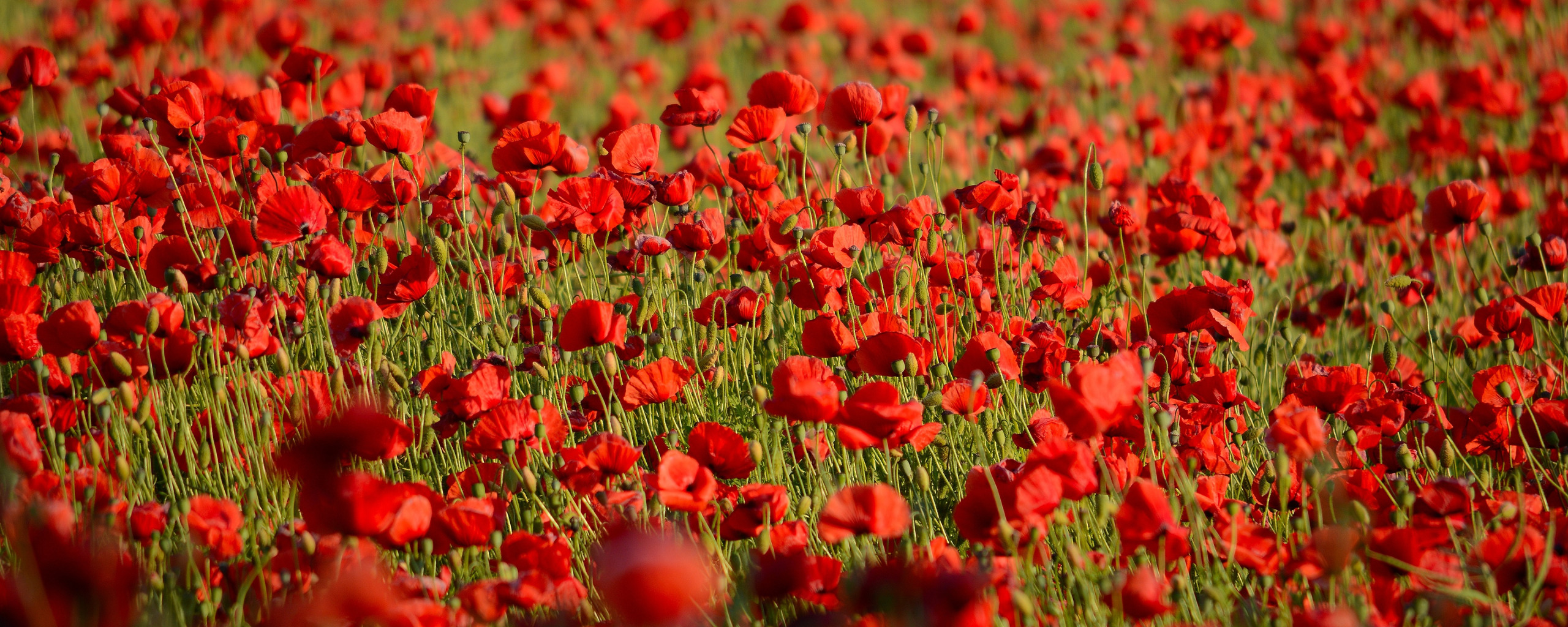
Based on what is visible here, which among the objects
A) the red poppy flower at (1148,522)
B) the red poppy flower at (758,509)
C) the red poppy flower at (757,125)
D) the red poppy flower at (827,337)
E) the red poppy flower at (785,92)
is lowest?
the red poppy flower at (1148,522)

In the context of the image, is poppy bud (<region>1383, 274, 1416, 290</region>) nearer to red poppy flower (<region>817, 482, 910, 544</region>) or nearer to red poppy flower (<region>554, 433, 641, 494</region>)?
red poppy flower (<region>817, 482, 910, 544</region>)

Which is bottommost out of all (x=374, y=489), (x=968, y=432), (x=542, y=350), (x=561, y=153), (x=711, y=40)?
(x=968, y=432)

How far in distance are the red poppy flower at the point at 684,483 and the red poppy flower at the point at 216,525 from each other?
565 millimetres

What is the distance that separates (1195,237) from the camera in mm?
2494

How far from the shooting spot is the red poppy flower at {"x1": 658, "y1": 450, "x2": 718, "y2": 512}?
1.60 meters

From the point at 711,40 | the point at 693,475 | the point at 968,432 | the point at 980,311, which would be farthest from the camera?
the point at 711,40

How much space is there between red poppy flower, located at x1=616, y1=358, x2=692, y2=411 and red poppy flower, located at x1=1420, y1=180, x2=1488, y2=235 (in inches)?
60.0

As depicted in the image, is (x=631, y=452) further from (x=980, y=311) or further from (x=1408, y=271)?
(x=1408, y=271)

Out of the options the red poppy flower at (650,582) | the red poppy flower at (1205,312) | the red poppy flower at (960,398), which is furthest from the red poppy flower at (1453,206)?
the red poppy flower at (650,582)

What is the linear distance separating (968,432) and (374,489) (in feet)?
3.65

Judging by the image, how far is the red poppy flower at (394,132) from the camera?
87.7 inches

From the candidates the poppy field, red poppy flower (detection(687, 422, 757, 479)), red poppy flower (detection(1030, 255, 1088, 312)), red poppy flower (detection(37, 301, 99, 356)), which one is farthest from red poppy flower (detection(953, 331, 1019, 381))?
red poppy flower (detection(37, 301, 99, 356))

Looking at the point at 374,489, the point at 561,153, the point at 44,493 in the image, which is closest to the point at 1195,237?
the point at 561,153

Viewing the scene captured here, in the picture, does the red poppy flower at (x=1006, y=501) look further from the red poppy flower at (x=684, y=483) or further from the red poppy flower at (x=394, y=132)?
the red poppy flower at (x=394, y=132)
